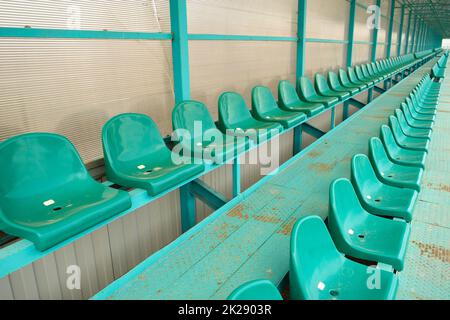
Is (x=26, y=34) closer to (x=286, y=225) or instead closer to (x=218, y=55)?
(x=286, y=225)

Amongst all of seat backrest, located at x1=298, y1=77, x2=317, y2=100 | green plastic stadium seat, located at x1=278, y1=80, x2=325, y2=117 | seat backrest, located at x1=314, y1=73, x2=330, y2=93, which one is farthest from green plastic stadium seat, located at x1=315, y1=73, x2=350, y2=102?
green plastic stadium seat, located at x1=278, y1=80, x2=325, y2=117

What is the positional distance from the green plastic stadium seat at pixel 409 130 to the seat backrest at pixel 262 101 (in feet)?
4.16

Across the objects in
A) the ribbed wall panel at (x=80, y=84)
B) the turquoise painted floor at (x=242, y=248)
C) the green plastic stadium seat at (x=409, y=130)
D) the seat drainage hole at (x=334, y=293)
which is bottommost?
the turquoise painted floor at (x=242, y=248)

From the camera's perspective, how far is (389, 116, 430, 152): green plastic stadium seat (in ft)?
10.9

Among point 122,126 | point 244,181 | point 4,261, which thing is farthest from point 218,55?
point 4,261

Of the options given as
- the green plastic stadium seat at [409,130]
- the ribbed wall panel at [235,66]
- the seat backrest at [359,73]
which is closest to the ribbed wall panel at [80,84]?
the ribbed wall panel at [235,66]

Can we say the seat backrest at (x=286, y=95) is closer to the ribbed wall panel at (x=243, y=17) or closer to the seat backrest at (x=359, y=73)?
the ribbed wall panel at (x=243, y=17)

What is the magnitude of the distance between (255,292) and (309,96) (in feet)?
14.0

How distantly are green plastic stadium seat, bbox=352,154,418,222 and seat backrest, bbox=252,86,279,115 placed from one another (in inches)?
59.4

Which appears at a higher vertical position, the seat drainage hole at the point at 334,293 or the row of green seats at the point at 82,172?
the row of green seats at the point at 82,172

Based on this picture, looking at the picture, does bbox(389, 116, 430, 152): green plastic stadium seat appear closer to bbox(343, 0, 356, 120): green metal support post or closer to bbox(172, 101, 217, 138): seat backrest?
bbox(172, 101, 217, 138): seat backrest

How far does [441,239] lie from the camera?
6.40 feet

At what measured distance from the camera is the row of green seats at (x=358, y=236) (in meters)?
1.32

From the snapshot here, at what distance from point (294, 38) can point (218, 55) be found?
1.97 meters
